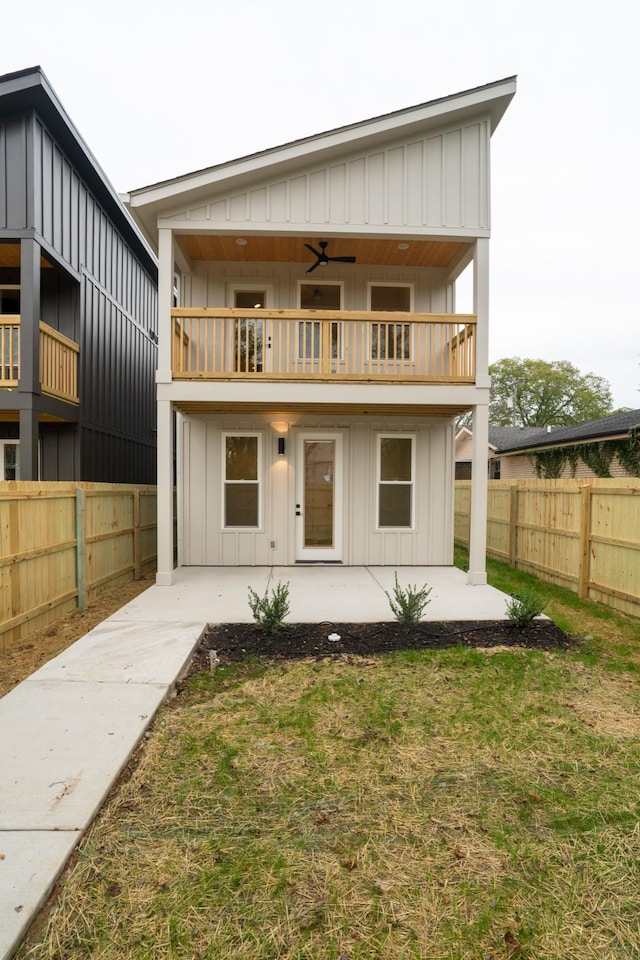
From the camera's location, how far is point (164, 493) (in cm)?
684

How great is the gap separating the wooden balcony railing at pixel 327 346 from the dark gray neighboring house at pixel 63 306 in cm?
240

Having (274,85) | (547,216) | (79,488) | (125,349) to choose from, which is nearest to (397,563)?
(79,488)

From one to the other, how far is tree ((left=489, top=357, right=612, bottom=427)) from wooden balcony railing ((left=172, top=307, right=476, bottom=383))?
1192 inches

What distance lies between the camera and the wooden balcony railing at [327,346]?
22.6 ft

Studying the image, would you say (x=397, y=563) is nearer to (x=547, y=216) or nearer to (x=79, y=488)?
(x=79, y=488)

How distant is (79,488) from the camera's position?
6141mm

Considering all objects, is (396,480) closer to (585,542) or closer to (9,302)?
(585,542)

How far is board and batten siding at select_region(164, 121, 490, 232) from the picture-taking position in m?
6.91

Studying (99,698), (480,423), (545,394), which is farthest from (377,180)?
(545,394)

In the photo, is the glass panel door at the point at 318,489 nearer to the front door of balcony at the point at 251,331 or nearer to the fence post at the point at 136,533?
the front door of balcony at the point at 251,331

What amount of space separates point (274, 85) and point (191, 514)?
30.9 meters

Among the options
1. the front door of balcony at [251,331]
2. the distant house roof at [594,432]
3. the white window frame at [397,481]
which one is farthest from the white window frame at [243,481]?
the distant house roof at [594,432]

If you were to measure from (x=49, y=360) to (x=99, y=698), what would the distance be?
6.45m

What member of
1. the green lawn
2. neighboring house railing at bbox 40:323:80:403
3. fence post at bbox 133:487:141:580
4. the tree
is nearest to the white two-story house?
fence post at bbox 133:487:141:580
